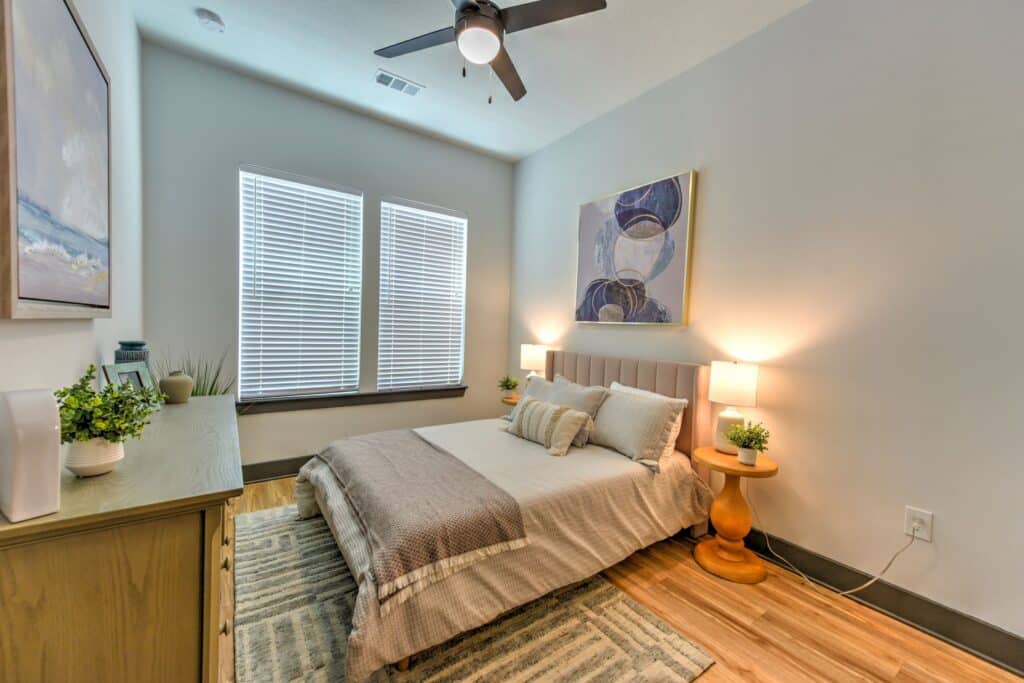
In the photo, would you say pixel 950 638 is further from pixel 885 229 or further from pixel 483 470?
pixel 483 470

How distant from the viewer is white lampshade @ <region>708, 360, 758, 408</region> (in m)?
2.17

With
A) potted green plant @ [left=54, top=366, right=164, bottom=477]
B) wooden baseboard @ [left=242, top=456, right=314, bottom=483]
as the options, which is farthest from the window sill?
potted green plant @ [left=54, top=366, right=164, bottom=477]

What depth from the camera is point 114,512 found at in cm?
80

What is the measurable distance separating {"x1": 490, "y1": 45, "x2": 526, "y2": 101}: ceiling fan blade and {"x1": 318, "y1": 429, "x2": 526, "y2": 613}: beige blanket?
6.67 ft

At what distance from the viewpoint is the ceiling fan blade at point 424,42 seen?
190 centimetres

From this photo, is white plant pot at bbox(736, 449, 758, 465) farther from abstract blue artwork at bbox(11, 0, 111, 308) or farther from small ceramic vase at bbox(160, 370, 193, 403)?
small ceramic vase at bbox(160, 370, 193, 403)

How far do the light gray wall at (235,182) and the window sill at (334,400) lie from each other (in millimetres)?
59

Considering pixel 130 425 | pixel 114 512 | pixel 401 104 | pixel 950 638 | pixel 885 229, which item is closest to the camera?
pixel 114 512

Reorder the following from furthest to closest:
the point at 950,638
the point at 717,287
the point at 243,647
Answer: the point at 717,287 → the point at 950,638 → the point at 243,647

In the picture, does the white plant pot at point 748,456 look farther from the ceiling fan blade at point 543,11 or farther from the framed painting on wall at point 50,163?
the framed painting on wall at point 50,163

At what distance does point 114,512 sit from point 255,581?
147 centimetres

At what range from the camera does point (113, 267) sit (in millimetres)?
1836

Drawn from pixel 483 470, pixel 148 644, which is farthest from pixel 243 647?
pixel 483 470

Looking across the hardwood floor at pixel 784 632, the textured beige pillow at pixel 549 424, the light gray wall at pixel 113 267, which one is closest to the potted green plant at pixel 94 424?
the light gray wall at pixel 113 267
